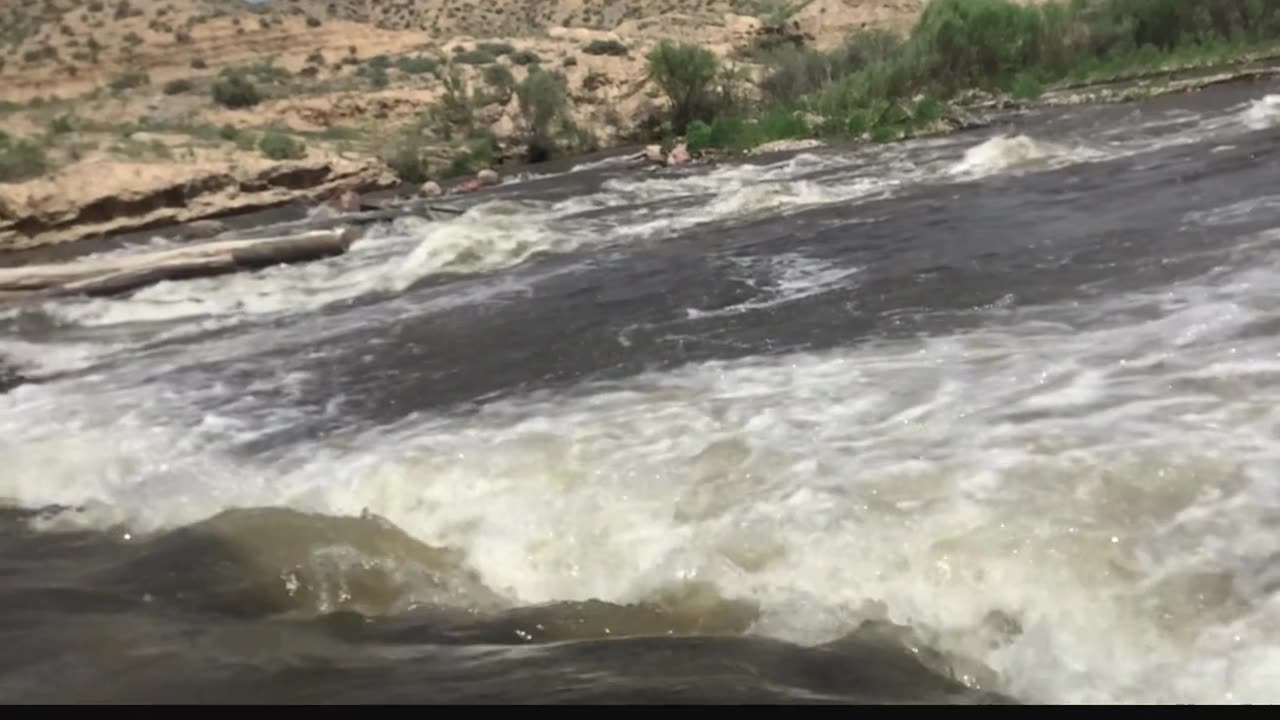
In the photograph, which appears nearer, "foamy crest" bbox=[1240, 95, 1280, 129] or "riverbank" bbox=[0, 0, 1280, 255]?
"foamy crest" bbox=[1240, 95, 1280, 129]

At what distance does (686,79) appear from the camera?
105ft

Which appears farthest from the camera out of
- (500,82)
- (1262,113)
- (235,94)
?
(500,82)

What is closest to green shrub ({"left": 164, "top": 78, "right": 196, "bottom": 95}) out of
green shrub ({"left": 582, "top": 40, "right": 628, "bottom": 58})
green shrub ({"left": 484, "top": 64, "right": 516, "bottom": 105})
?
green shrub ({"left": 484, "top": 64, "right": 516, "bottom": 105})

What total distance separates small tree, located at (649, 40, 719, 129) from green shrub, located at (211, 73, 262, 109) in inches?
500

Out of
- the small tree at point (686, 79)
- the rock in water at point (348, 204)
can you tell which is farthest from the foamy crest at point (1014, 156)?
the small tree at point (686, 79)

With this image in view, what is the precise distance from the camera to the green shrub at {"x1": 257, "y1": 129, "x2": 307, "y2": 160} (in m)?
28.3

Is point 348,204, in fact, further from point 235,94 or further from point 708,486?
point 708,486

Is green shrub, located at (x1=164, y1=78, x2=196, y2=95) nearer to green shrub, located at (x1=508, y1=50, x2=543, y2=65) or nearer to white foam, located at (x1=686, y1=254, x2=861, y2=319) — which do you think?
green shrub, located at (x1=508, y1=50, x2=543, y2=65)

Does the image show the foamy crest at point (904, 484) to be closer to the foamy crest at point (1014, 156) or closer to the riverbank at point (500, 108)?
the foamy crest at point (1014, 156)

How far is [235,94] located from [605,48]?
15059 mm

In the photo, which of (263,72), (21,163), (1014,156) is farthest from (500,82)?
(1014,156)
